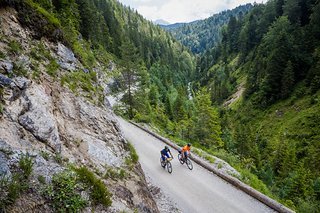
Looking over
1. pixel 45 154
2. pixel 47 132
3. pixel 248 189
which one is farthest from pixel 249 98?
pixel 45 154

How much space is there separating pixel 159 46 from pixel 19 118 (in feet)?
409

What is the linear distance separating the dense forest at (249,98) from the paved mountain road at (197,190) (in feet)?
6.84

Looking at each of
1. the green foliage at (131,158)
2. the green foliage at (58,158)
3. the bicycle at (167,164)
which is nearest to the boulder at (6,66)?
the green foliage at (58,158)

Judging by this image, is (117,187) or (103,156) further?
(103,156)

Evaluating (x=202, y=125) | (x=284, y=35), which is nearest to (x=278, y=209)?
(x=202, y=125)

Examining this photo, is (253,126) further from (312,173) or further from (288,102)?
(312,173)

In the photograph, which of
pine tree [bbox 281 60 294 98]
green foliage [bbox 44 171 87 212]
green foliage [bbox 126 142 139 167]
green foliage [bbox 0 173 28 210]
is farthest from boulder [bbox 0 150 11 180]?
pine tree [bbox 281 60 294 98]

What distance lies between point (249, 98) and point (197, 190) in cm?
5602

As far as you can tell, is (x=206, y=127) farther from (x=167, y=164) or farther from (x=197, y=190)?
(x=197, y=190)

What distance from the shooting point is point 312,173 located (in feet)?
108

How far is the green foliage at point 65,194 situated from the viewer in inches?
226

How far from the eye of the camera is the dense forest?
2236 cm

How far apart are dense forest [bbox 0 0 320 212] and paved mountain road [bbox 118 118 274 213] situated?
2084 mm

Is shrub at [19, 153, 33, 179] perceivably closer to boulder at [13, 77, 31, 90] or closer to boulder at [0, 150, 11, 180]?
boulder at [0, 150, 11, 180]
